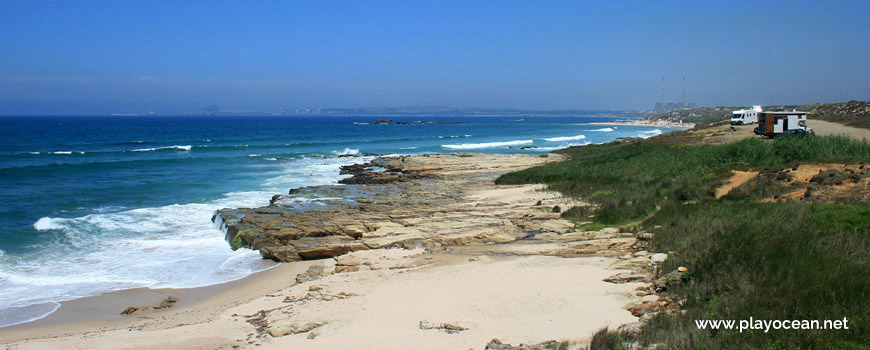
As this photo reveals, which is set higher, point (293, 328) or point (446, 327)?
point (446, 327)

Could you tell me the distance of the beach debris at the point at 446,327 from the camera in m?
7.78

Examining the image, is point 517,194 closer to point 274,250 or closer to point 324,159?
point 274,250

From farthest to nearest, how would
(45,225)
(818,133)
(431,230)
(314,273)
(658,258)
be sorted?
1. (818,133)
2. (45,225)
3. (431,230)
4. (314,273)
5. (658,258)

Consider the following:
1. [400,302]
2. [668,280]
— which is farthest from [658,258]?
[400,302]

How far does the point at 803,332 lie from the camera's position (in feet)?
18.5

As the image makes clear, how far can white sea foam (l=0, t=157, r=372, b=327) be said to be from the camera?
12203 mm

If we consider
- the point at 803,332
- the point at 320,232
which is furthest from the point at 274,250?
the point at 803,332

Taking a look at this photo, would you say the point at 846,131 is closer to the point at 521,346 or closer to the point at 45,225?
the point at 521,346

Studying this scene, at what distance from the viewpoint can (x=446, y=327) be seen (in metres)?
7.91

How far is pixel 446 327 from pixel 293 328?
2443mm

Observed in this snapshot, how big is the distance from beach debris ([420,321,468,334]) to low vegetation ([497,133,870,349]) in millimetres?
2064

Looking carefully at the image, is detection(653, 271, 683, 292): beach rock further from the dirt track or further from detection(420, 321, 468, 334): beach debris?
the dirt track

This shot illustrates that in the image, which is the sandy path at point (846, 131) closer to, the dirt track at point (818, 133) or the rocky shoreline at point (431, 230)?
the dirt track at point (818, 133)

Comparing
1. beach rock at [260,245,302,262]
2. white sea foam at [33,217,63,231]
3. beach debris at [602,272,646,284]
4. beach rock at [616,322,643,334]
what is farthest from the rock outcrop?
beach rock at [616,322,643,334]
